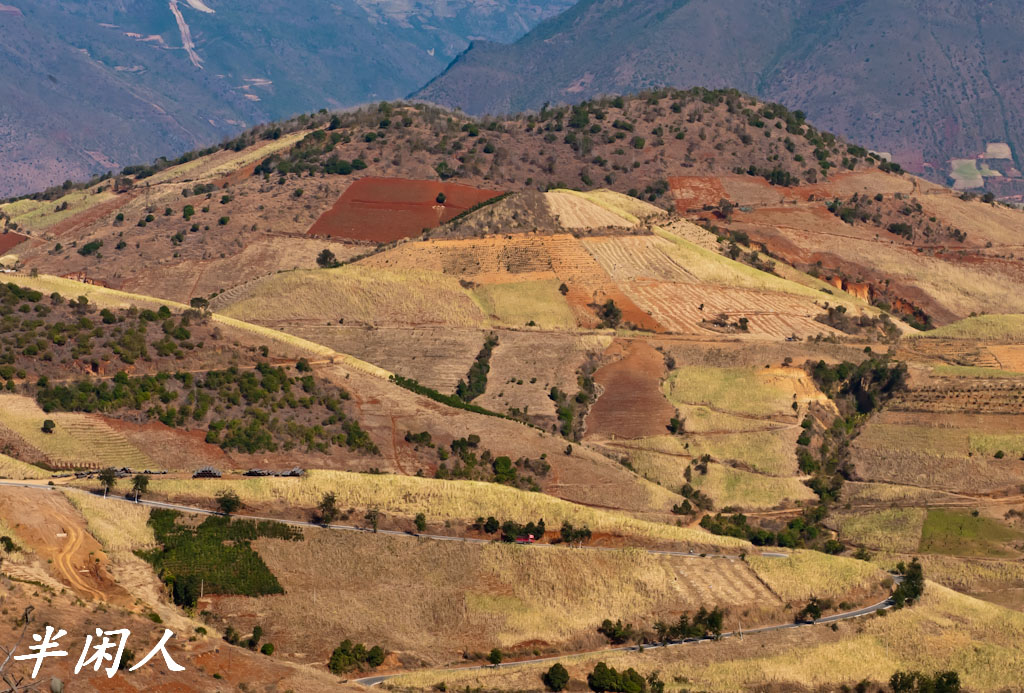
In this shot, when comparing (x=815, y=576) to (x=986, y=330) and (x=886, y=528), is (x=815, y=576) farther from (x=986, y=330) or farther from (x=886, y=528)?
(x=986, y=330)

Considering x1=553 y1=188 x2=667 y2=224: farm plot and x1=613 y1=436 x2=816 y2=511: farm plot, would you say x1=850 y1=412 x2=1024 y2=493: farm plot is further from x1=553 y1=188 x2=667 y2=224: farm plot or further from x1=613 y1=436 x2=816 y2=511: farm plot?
x1=553 y1=188 x2=667 y2=224: farm plot

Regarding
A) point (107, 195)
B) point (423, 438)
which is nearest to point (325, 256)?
point (107, 195)

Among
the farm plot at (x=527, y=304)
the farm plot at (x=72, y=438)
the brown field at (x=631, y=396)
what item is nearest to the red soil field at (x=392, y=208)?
the farm plot at (x=527, y=304)

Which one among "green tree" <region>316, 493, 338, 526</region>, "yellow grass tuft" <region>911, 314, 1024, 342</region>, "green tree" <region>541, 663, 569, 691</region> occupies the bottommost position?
"green tree" <region>541, 663, 569, 691</region>

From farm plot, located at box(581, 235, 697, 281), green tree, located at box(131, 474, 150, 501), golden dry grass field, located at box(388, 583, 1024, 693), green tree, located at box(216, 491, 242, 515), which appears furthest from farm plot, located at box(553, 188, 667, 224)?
green tree, located at box(131, 474, 150, 501)

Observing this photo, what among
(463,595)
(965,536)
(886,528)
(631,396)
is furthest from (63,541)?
(631,396)

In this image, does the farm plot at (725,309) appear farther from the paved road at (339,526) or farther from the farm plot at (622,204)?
the paved road at (339,526)
